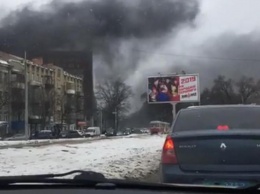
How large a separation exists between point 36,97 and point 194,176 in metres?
93.2

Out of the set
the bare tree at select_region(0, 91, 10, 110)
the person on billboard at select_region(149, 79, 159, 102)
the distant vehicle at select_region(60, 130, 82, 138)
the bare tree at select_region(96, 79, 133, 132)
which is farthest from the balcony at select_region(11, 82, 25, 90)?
the person on billboard at select_region(149, 79, 159, 102)

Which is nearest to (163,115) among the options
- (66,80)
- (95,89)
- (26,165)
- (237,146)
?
(95,89)

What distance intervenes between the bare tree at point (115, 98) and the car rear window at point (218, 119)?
10236 centimetres

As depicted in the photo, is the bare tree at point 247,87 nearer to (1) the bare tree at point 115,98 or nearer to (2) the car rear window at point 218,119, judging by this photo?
(1) the bare tree at point 115,98

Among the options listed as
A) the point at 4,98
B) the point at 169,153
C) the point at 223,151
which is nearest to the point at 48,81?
the point at 4,98

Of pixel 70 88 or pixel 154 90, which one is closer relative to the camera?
pixel 154 90

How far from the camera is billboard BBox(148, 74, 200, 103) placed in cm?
5606

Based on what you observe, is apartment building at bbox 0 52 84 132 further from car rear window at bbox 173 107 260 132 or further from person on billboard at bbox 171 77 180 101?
car rear window at bbox 173 107 260 132

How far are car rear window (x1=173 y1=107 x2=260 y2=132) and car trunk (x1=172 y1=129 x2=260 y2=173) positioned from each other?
0.33m

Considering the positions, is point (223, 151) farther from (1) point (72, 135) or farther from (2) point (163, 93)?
(1) point (72, 135)

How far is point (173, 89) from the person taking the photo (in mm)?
56375

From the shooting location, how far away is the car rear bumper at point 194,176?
7.02 m

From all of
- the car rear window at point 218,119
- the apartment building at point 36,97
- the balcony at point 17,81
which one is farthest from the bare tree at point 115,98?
the car rear window at point 218,119

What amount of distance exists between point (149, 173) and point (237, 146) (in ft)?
25.0
